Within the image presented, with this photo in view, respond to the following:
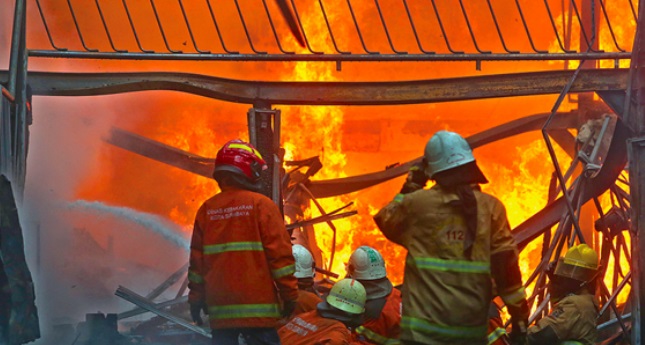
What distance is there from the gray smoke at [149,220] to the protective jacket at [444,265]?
893 centimetres

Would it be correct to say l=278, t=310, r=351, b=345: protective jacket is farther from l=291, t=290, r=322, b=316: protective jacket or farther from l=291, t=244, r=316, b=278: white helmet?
l=291, t=244, r=316, b=278: white helmet

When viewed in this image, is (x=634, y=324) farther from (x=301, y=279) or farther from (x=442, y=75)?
(x=442, y=75)

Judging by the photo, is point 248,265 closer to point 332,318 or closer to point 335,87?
point 332,318

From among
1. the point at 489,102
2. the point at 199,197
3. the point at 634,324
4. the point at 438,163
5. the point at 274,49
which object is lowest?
the point at 634,324

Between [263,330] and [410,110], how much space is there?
1087 cm

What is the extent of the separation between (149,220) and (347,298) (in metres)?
8.18

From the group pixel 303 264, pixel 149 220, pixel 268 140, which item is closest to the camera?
pixel 303 264

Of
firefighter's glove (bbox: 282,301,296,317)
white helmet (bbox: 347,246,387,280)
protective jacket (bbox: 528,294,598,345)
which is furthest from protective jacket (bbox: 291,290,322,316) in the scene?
protective jacket (bbox: 528,294,598,345)

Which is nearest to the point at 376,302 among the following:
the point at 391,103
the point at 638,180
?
the point at 391,103

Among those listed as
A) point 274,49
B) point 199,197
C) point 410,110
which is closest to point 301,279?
point 199,197

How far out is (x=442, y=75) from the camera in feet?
49.4

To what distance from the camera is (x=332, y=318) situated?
6.03m

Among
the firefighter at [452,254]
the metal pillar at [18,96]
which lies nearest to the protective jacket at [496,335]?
the firefighter at [452,254]

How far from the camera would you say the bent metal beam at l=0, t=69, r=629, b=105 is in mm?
7828
